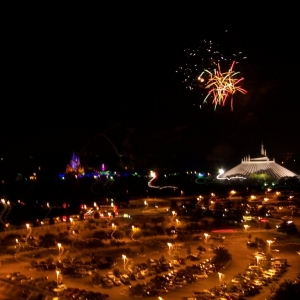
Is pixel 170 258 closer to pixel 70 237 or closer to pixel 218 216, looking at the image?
pixel 70 237

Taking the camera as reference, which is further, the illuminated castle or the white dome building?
the white dome building

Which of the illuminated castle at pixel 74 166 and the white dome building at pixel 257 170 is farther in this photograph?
the white dome building at pixel 257 170

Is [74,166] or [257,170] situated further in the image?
[257,170]

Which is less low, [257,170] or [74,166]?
[74,166]
